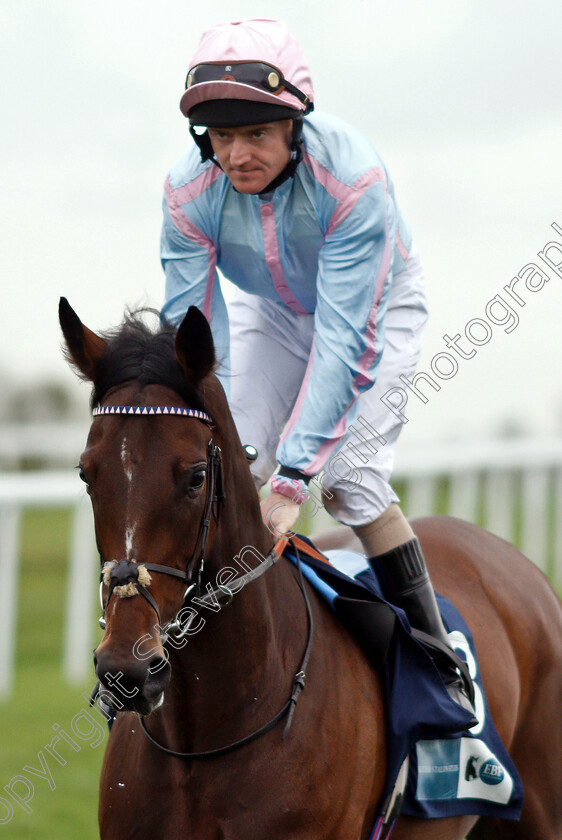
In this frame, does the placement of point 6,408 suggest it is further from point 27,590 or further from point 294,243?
point 294,243

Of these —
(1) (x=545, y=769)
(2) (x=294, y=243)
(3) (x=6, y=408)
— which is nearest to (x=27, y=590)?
(3) (x=6, y=408)

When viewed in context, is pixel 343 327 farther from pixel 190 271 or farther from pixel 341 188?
pixel 190 271

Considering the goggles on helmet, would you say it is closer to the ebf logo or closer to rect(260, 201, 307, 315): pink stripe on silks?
rect(260, 201, 307, 315): pink stripe on silks

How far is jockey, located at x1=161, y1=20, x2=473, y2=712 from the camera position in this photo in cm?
293

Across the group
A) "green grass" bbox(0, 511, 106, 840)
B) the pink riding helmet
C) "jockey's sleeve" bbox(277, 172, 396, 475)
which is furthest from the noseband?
"green grass" bbox(0, 511, 106, 840)

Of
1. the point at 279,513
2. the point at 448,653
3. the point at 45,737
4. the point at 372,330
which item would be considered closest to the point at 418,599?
the point at 448,653

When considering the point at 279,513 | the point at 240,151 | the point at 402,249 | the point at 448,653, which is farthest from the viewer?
the point at 402,249

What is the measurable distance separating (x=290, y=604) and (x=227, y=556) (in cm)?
39

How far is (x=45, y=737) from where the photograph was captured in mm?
6066

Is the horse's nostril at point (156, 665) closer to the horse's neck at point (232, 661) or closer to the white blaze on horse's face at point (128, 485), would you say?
the white blaze on horse's face at point (128, 485)

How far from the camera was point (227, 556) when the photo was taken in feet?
8.55

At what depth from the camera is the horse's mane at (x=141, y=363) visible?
8.14ft

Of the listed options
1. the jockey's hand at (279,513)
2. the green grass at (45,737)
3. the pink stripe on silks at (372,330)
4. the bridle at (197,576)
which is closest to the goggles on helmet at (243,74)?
the pink stripe on silks at (372,330)

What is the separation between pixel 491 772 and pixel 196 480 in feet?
5.72
